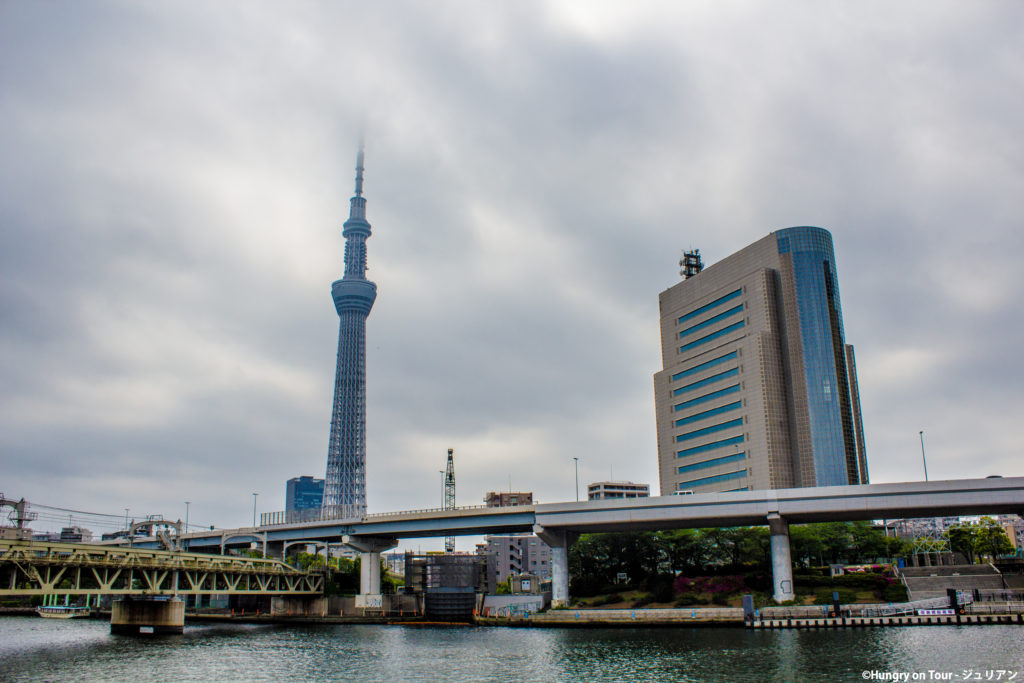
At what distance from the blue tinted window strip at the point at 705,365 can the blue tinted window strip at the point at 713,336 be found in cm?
475

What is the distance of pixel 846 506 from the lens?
8300cm

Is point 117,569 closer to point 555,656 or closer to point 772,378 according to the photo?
point 555,656

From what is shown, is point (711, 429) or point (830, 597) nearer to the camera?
point (830, 597)

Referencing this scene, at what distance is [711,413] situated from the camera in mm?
156875

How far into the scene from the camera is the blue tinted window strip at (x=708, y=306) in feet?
515

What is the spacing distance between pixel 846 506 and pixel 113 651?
72200mm

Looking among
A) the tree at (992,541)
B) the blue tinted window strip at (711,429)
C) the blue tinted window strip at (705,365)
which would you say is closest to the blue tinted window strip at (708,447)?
the blue tinted window strip at (711,429)

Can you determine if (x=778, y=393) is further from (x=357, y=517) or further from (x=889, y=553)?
(x=357, y=517)

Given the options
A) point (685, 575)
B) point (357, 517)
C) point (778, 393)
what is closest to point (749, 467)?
point (778, 393)

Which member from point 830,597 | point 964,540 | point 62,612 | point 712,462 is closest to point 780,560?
point 830,597

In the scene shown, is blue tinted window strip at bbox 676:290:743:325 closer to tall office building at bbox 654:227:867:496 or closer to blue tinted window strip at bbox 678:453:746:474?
tall office building at bbox 654:227:867:496

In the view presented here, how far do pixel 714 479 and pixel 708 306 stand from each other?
118 ft

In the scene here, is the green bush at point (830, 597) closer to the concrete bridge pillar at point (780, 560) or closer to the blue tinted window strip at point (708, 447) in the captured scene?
the concrete bridge pillar at point (780, 560)

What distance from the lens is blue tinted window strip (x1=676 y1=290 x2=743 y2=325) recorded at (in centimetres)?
15700
